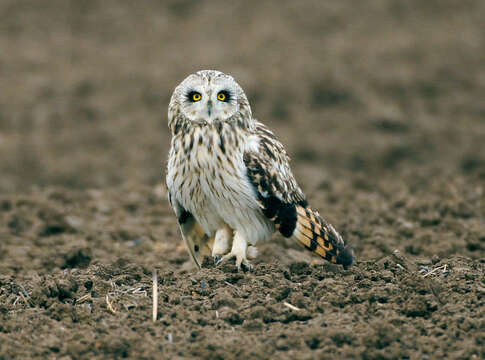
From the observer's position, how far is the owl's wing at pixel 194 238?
6094mm

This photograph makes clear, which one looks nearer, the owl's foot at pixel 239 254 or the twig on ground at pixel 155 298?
the twig on ground at pixel 155 298

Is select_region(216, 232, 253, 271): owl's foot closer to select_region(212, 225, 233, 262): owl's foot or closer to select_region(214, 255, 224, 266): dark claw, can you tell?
select_region(214, 255, 224, 266): dark claw

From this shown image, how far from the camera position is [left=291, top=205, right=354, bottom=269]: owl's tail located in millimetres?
5750

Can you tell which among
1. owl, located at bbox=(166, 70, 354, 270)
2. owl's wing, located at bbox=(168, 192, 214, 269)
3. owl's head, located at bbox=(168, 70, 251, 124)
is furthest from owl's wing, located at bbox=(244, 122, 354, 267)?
owl's wing, located at bbox=(168, 192, 214, 269)

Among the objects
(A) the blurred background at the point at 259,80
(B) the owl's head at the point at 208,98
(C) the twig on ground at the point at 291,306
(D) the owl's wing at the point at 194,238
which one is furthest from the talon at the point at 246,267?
(A) the blurred background at the point at 259,80

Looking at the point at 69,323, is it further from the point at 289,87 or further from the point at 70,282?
the point at 289,87

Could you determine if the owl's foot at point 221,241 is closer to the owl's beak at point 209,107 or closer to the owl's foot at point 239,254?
the owl's foot at point 239,254

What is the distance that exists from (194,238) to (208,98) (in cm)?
135

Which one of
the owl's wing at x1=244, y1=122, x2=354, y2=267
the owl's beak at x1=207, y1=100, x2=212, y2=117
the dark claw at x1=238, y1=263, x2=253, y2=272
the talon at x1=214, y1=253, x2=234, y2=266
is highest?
the owl's beak at x1=207, y1=100, x2=212, y2=117

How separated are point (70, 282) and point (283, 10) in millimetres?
10793

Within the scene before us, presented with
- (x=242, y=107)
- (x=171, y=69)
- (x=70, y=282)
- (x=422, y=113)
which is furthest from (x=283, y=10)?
(x=70, y=282)

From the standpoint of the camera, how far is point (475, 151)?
11.0 metres

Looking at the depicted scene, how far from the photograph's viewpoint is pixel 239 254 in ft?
18.5

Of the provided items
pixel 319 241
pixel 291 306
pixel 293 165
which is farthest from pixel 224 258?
pixel 293 165
